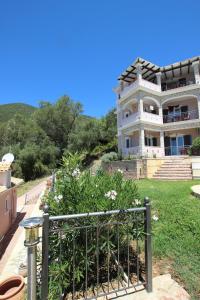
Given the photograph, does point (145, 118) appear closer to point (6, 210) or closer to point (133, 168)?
point (133, 168)

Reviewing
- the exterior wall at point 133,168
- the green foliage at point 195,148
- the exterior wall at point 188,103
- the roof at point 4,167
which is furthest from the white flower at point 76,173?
the exterior wall at point 188,103

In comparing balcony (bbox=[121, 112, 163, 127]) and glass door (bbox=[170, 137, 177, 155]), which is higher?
balcony (bbox=[121, 112, 163, 127])

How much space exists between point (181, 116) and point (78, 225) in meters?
24.6

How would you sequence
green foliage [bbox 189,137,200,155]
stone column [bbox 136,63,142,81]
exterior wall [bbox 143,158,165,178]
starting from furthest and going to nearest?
stone column [bbox 136,63,142,81] → green foliage [bbox 189,137,200,155] → exterior wall [bbox 143,158,165,178]

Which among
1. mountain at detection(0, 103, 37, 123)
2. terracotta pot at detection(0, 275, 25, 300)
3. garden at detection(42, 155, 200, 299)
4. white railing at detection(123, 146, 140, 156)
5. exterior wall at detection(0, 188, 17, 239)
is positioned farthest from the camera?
mountain at detection(0, 103, 37, 123)

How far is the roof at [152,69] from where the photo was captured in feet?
77.4

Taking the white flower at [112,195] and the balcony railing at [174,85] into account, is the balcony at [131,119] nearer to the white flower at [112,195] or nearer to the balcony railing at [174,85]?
the balcony railing at [174,85]

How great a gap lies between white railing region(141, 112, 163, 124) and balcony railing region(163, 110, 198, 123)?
1.82m

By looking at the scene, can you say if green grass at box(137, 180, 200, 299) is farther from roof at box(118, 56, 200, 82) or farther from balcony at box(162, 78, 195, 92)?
balcony at box(162, 78, 195, 92)

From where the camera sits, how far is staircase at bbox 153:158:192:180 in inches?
647

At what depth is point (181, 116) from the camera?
82.0 feet

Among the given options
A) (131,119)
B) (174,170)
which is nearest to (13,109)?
(131,119)

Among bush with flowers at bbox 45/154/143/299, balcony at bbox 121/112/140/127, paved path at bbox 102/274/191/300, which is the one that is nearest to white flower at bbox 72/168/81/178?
bush with flowers at bbox 45/154/143/299

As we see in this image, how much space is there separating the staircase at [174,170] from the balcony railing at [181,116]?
24.5ft
